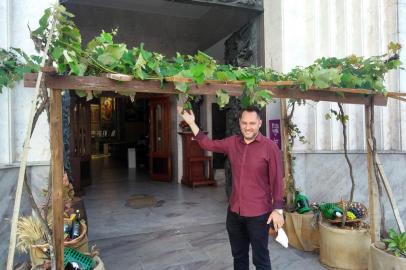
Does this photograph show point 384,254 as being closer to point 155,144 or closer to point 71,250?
point 71,250

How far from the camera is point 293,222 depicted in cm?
420

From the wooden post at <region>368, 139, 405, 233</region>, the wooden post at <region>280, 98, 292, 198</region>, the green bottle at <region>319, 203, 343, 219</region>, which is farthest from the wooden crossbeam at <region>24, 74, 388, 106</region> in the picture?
the green bottle at <region>319, 203, 343, 219</region>

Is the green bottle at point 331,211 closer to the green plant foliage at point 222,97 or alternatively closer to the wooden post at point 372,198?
the wooden post at point 372,198

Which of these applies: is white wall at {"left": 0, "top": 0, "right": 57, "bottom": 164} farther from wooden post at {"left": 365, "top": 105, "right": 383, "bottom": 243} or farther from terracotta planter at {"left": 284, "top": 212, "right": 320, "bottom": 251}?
wooden post at {"left": 365, "top": 105, "right": 383, "bottom": 243}

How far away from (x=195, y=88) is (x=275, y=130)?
116 inches

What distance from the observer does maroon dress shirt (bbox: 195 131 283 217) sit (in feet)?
9.02

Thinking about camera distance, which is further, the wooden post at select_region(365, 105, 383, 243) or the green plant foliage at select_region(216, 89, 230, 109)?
the wooden post at select_region(365, 105, 383, 243)

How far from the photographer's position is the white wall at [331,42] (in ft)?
16.7

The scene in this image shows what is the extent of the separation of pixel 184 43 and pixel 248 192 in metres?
6.20

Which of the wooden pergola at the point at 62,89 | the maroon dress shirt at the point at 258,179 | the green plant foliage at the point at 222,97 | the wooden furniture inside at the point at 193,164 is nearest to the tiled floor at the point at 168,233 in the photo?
the wooden furniture inside at the point at 193,164

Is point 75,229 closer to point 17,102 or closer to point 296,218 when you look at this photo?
point 17,102

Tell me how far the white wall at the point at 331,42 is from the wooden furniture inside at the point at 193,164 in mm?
3946

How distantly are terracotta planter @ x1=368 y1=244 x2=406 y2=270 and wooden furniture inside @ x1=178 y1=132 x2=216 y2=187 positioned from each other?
566cm

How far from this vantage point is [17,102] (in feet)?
11.6
